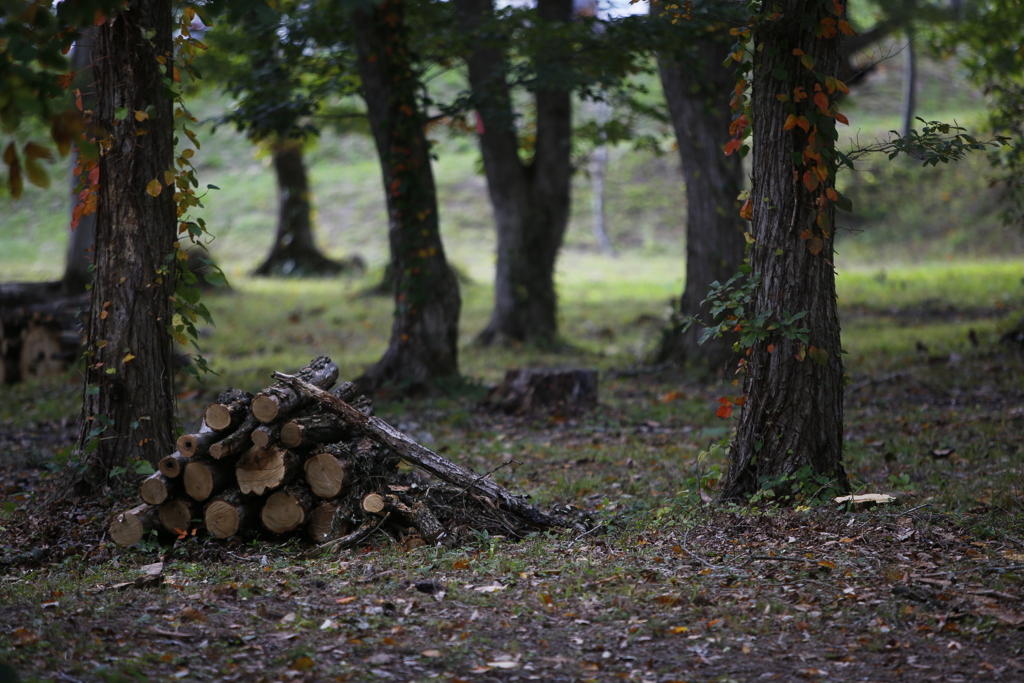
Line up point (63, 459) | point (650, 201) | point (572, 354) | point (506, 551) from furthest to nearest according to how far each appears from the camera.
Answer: point (650, 201), point (572, 354), point (63, 459), point (506, 551)

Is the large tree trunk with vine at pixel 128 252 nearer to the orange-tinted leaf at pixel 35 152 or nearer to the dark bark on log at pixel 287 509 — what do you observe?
the dark bark on log at pixel 287 509

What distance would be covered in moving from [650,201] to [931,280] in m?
13.2

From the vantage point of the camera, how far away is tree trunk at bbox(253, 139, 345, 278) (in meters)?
20.5

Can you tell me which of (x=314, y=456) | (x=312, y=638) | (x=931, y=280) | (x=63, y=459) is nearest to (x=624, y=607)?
(x=312, y=638)

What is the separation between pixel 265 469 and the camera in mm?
4855

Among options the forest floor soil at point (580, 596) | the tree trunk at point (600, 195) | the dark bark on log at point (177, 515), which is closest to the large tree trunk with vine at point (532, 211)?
the forest floor soil at point (580, 596)

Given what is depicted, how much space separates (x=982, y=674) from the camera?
3289mm

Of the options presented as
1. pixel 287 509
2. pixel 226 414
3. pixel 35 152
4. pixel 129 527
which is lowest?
pixel 129 527

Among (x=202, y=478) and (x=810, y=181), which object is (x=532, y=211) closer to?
(x=810, y=181)

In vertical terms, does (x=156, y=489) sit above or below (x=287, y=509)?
above

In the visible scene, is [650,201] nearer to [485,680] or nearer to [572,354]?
[572,354]

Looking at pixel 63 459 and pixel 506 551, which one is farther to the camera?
pixel 63 459

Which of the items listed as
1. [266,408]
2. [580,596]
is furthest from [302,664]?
[266,408]

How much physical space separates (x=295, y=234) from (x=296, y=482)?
1722 centimetres
